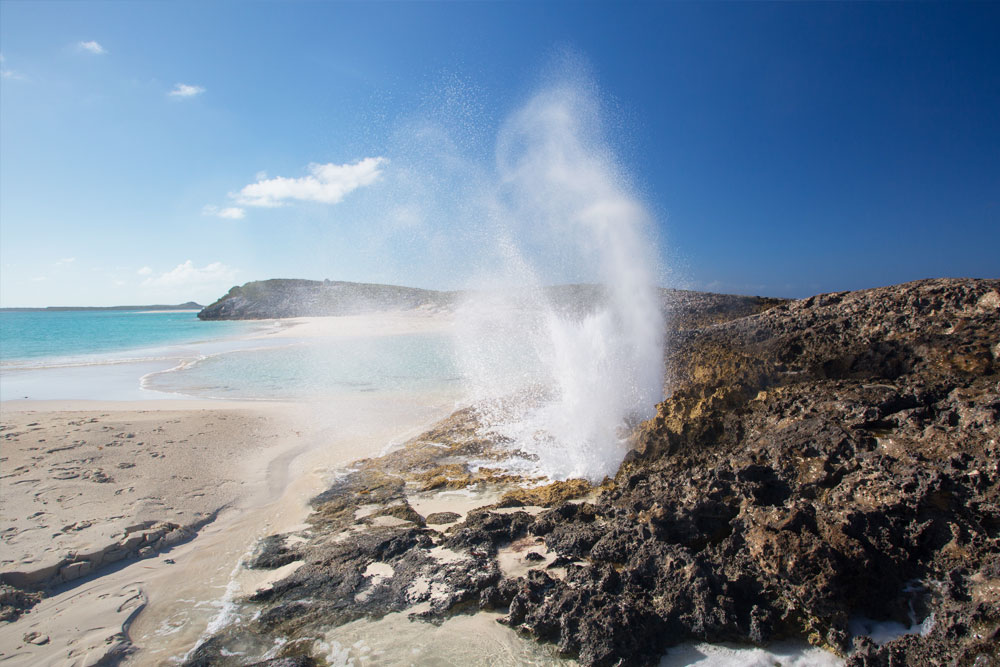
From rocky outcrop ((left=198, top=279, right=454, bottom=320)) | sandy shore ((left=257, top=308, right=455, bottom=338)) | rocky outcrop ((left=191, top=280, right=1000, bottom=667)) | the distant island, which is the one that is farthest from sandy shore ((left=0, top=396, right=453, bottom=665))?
rocky outcrop ((left=198, top=279, right=454, bottom=320))

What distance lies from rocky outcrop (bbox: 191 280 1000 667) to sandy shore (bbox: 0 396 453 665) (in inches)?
29.4

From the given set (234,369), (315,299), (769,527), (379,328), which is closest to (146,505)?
(769,527)

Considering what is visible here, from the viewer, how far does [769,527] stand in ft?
12.3

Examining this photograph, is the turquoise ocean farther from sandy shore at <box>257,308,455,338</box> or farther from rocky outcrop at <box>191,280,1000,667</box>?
rocky outcrop at <box>191,280,1000,667</box>

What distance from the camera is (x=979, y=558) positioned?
3105 mm

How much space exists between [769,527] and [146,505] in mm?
7260

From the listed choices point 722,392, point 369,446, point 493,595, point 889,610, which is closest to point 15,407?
point 369,446

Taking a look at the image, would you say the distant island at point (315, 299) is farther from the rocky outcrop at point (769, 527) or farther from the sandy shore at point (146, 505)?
the rocky outcrop at point (769, 527)

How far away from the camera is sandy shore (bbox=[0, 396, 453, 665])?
13.1ft

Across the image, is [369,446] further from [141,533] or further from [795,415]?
[795,415]

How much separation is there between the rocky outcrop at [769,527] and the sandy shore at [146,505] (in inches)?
29.4

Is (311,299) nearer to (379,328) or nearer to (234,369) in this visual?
(379,328)

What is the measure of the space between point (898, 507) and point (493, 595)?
10.1ft

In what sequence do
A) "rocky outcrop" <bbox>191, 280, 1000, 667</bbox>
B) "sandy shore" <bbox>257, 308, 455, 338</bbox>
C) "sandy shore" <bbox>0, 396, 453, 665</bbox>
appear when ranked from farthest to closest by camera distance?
"sandy shore" <bbox>257, 308, 455, 338</bbox>, "sandy shore" <bbox>0, 396, 453, 665</bbox>, "rocky outcrop" <bbox>191, 280, 1000, 667</bbox>
